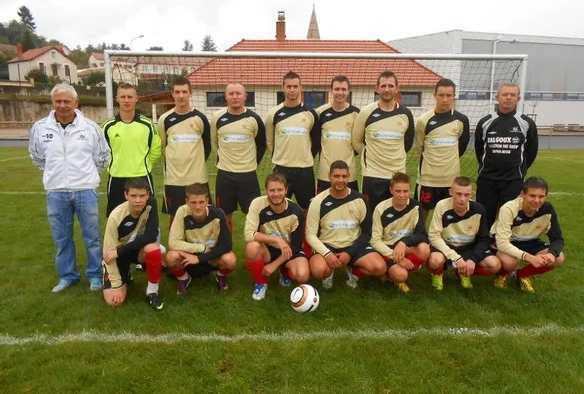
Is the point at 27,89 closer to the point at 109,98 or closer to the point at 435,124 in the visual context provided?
the point at 109,98

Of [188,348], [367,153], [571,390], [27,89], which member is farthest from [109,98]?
[27,89]

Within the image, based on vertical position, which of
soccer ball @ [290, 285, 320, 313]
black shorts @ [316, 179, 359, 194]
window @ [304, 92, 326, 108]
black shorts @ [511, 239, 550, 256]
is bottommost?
soccer ball @ [290, 285, 320, 313]

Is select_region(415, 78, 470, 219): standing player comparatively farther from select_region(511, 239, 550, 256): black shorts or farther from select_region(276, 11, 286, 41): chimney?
select_region(276, 11, 286, 41): chimney

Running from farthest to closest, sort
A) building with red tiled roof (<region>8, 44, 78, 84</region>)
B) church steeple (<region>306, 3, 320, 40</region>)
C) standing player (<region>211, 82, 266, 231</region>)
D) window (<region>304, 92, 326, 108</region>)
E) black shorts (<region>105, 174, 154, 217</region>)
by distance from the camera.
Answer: building with red tiled roof (<region>8, 44, 78, 84</region>) → church steeple (<region>306, 3, 320, 40</region>) → window (<region>304, 92, 326, 108</region>) → standing player (<region>211, 82, 266, 231</region>) → black shorts (<region>105, 174, 154, 217</region>)

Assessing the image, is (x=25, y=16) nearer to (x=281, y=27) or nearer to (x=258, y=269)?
(x=281, y=27)

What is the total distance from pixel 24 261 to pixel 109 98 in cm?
202

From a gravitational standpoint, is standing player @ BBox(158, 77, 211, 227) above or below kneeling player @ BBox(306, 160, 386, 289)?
above

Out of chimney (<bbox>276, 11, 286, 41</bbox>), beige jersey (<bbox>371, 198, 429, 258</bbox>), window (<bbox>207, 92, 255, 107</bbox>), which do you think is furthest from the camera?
chimney (<bbox>276, 11, 286, 41</bbox>)

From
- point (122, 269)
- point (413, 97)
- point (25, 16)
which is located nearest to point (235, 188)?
point (122, 269)

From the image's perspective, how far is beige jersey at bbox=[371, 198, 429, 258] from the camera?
3828mm

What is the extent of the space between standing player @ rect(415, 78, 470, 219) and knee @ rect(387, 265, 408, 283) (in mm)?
755

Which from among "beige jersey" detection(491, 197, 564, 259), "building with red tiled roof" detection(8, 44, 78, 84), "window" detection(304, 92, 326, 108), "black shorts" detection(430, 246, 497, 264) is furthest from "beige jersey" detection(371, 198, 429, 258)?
"building with red tiled roof" detection(8, 44, 78, 84)

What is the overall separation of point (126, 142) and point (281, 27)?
1896 cm

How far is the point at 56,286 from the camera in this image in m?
3.80
